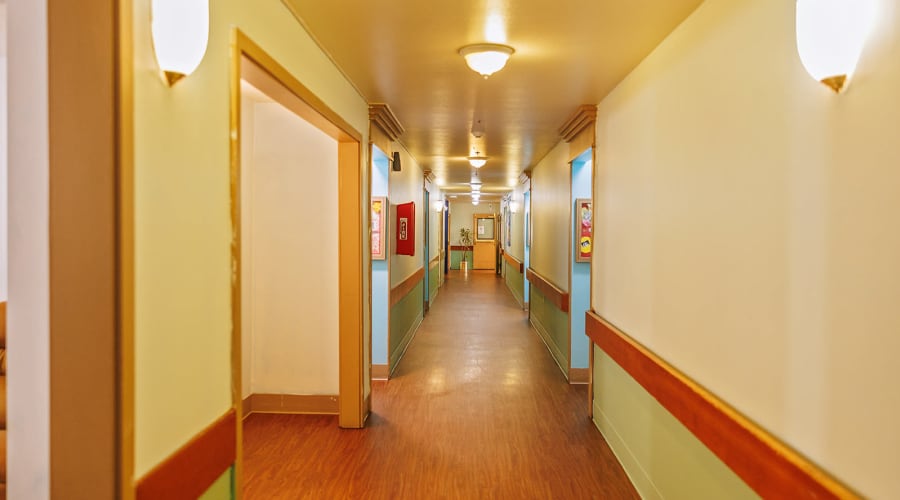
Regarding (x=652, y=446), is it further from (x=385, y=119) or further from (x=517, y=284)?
(x=517, y=284)

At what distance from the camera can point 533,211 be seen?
8.75 m

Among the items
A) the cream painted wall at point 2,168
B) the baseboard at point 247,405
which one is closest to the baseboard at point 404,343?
the baseboard at point 247,405

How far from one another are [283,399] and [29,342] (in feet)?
11.2

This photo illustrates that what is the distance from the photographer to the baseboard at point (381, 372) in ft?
18.2

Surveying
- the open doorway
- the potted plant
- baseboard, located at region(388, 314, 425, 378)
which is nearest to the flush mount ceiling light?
the open doorway

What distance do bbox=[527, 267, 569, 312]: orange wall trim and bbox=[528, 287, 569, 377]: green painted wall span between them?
11 cm

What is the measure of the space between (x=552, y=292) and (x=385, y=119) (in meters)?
3.05

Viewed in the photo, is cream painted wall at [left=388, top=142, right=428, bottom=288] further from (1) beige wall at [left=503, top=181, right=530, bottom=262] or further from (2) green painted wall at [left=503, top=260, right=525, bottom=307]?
(2) green painted wall at [left=503, top=260, right=525, bottom=307]

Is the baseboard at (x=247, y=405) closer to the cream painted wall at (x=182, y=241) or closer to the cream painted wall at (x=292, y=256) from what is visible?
the cream painted wall at (x=292, y=256)

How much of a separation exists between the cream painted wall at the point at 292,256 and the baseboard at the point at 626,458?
2.21 meters

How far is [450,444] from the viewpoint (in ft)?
12.9

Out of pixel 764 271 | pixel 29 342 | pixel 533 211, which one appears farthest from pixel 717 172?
pixel 533 211

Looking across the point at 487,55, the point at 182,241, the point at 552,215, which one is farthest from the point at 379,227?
the point at 182,241

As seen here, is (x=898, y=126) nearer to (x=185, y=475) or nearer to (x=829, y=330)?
(x=829, y=330)
